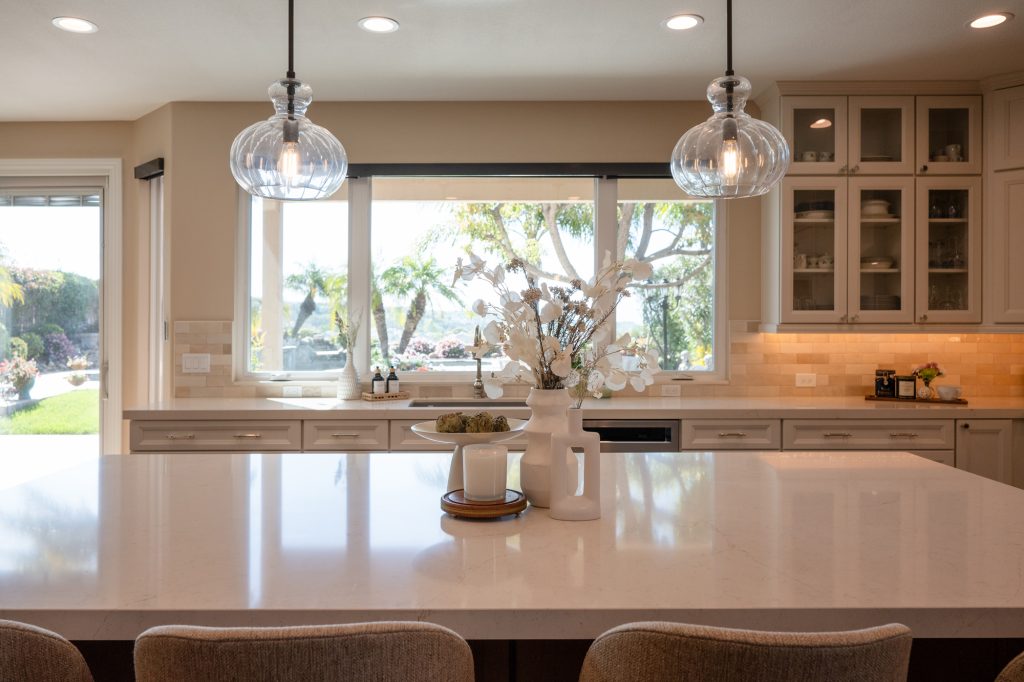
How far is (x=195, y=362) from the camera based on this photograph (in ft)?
12.5

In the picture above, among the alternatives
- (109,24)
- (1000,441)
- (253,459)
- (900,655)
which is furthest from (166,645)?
(1000,441)

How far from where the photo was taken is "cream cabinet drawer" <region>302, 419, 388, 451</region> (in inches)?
128

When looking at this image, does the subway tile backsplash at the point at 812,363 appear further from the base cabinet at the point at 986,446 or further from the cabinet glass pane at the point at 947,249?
the base cabinet at the point at 986,446

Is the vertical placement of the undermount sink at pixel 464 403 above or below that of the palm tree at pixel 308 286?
below

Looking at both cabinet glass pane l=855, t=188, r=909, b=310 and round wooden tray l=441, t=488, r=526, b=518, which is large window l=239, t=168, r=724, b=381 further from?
round wooden tray l=441, t=488, r=526, b=518

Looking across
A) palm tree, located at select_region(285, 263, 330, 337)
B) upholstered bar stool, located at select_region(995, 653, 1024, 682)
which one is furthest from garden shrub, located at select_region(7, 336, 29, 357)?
upholstered bar stool, located at select_region(995, 653, 1024, 682)

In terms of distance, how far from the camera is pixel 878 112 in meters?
3.55

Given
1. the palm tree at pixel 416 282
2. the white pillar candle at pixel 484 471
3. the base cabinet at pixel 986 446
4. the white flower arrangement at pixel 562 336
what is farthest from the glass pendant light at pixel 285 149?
the base cabinet at pixel 986 446

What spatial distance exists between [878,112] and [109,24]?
3575mm

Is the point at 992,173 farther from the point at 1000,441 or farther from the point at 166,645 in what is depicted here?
the point at 166,645

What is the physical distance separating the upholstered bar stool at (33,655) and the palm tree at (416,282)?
10.1 feet

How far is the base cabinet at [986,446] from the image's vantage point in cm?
325

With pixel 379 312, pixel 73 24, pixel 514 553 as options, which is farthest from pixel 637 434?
pixel 73 24

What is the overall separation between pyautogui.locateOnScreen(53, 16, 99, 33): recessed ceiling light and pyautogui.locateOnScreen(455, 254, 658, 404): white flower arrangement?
240 cm
